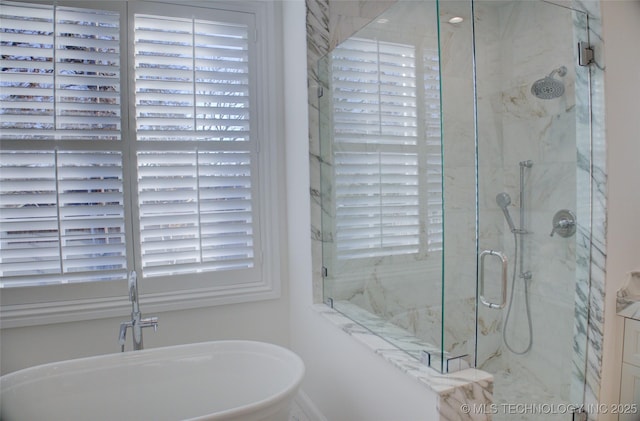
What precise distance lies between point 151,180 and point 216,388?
3.84 feet

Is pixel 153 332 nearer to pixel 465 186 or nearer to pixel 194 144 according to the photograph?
pixel 194 144

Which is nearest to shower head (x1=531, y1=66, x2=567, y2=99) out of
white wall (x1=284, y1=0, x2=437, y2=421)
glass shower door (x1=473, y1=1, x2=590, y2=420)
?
glass shower door (x1=473, y1=1, x2=590, y2=420)

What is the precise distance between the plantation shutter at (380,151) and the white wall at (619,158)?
720 millimetres

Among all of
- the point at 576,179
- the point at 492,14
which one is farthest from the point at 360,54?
the point at 576,179

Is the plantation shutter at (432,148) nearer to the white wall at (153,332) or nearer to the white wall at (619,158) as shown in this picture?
the white wall at (619,158)

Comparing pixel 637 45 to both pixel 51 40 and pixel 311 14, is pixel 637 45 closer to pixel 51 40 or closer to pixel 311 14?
pixel 311 14

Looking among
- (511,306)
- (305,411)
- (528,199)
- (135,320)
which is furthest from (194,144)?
(511,306)

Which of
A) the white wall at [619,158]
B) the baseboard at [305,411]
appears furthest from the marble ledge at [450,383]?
the baseboard at [305,411]

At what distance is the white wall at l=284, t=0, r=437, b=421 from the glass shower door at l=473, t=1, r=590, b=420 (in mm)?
566

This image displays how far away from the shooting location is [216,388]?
6.50 feet

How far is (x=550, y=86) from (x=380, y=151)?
99 centimetres

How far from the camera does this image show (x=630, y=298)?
1723 mm

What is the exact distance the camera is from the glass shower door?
203 cm

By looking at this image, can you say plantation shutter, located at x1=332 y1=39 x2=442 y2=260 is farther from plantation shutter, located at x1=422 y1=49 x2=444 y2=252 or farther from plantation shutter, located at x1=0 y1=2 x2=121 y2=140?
plantation shutter, located at x1=0 y1=2 x2=121 y2=140
